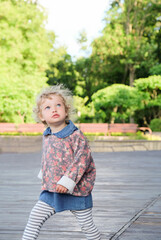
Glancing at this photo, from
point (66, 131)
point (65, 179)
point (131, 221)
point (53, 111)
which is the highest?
point (53, 111)

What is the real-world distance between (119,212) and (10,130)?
2063 centimetres

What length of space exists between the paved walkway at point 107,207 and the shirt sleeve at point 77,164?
1218 millimetres

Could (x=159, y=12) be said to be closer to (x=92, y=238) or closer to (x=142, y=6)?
(x=142, y=6)

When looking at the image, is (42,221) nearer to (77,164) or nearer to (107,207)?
(77,164)

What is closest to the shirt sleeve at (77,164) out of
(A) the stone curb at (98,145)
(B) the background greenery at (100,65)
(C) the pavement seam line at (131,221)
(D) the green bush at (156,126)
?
(C) the pavement seam line at (131,221)

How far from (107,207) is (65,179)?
2.97m

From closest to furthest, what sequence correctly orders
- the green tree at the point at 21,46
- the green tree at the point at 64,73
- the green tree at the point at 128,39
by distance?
the green tree at the point at 21,46 → the green tree at the point at 128,39 → the green tree at the point at 64,73

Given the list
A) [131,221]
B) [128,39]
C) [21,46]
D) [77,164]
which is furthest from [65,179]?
[128,39]

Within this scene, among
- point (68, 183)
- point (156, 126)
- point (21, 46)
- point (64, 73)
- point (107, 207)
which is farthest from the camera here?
point (64, 73)

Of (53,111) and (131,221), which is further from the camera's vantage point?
(131,221)

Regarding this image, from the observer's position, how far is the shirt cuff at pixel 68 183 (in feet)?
11.0

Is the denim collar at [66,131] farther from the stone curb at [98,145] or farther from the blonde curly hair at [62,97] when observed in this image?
the stone curb at [98,145]

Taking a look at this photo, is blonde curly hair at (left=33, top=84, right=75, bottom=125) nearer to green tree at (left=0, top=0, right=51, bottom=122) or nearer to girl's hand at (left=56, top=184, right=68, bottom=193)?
girl's hand at (left=56, top=184, right=68, bottom=193)

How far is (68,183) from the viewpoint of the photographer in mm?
3344
